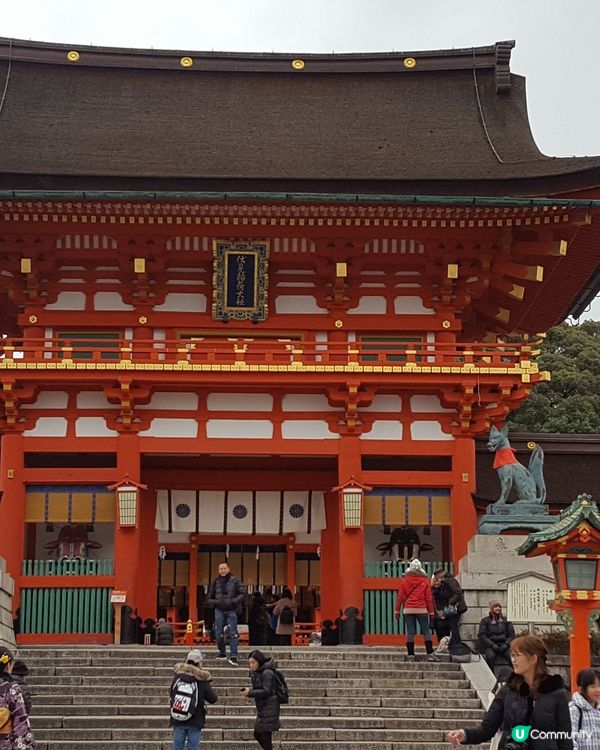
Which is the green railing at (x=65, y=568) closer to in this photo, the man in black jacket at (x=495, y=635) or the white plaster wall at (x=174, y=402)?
the white plaster wall at (x=174, y=402)

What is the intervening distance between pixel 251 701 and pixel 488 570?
5.33 meters

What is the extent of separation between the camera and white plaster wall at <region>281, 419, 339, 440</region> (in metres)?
21.7

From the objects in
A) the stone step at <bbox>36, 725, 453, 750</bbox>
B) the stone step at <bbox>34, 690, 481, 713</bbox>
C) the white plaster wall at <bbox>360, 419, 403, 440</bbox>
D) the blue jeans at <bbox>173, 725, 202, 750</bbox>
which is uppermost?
the white plaster wall at <bbox>360, 419, 403, 440</bbox>

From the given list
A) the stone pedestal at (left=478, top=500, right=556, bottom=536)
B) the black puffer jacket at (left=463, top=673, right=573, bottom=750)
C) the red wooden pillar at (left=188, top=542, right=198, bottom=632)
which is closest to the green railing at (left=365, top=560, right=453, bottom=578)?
the stone pedestal at (left=478, top=500, right=556, bottom=536)

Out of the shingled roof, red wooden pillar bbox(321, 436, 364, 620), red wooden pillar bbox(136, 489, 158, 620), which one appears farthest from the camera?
red wooden pillar bbox(136, 489, 158, 620)

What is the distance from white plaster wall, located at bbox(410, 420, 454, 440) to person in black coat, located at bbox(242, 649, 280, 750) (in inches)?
364

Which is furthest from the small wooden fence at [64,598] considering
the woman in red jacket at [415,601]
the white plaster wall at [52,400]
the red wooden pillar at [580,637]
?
the red wooden pillar at [580,637]

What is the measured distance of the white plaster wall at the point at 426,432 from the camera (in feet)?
71.6

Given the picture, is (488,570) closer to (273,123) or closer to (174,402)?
(174,402)

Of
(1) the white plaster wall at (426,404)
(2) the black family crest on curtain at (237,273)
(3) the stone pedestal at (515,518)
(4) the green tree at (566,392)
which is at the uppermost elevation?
(4) the green tree at (566,392)

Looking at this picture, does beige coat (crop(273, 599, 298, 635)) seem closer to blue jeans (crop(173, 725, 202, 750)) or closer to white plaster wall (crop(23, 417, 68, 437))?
white plaster wall (crop(23, 417, 68, 437))

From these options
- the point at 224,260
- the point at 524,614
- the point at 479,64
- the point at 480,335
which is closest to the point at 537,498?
the point at 524,614

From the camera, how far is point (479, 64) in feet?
89.6

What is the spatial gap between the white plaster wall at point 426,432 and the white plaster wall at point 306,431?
1453mm
